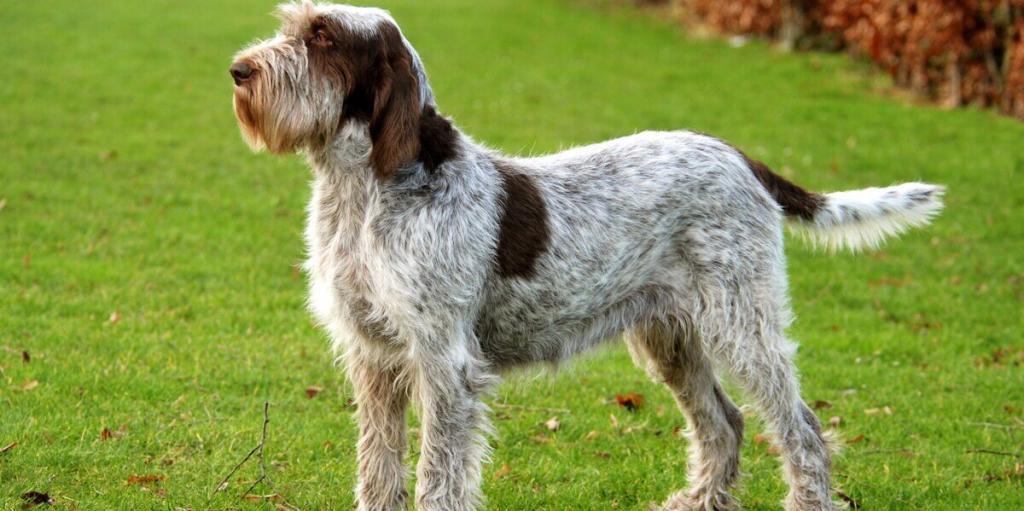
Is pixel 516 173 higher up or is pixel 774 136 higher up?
pixel 516 173

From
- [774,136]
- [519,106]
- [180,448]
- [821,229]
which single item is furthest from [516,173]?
[519,106]

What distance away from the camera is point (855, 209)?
19.4ft

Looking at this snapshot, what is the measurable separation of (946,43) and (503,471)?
1024cm

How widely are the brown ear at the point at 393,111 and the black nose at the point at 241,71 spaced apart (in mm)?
494

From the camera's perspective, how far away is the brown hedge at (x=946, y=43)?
14.0 m

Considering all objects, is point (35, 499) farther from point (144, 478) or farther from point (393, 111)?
point (393, 111)

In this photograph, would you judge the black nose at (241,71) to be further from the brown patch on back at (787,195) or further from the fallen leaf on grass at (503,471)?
the fallen leaf on grass at (503,471)

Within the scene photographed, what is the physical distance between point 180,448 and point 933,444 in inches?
163

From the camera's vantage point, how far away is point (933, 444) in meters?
6.92

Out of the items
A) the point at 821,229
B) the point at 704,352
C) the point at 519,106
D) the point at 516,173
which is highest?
the point at 516,173

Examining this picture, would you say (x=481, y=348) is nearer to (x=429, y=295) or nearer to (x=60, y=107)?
(x=429, y=295)

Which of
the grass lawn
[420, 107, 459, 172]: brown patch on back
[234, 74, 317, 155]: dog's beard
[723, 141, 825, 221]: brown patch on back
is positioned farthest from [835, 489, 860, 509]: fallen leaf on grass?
[234, 74, 317, 155]: dog's beard

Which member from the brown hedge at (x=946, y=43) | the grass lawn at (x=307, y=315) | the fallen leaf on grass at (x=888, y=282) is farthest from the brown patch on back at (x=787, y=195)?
the brown hedge at (x=946, y=43)

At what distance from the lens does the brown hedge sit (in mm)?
14031
